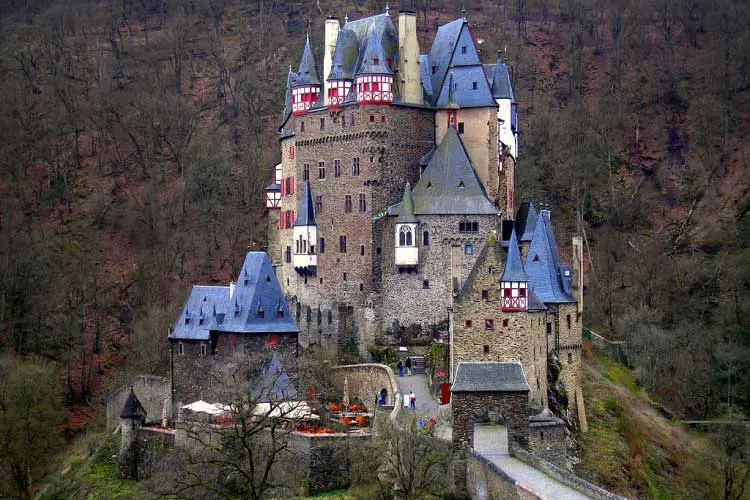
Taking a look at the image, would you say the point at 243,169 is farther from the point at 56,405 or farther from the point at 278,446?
the point at 278,446

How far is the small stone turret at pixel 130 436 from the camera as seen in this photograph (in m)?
57.1

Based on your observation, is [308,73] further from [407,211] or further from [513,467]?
[513,467]

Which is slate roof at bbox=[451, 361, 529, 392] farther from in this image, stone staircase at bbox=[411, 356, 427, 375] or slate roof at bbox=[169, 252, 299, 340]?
slate roof at bbox=[169, 252, 299, 340]

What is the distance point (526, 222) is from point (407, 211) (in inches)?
185

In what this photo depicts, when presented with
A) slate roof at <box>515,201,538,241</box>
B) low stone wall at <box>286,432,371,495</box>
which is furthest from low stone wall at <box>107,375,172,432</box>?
slate roof at <box>515,201,538,241</box>

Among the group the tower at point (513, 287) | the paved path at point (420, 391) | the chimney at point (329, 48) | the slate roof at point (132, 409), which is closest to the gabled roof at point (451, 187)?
the chimney at point (329, 48)

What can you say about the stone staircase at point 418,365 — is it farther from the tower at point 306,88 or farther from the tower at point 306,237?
the tower at point 306,88

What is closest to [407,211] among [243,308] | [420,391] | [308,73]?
[243,308]

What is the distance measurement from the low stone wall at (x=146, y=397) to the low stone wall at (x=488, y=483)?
1766 cm

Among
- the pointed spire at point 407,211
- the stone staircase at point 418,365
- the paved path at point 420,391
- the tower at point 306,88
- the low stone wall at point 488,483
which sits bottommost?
the low stone wall at point 488,483

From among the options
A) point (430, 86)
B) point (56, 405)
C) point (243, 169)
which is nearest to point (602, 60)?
point (243, 169)

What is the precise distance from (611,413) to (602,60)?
47.0 metres

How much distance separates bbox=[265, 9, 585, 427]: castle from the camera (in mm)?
60875

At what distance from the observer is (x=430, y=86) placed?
64812mm
